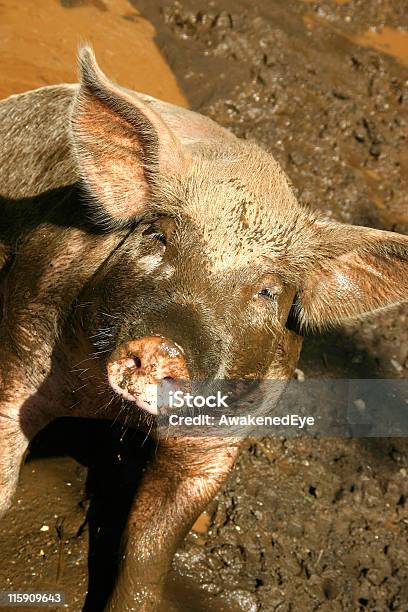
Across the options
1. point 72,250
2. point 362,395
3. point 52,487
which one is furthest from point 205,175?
point 362,395

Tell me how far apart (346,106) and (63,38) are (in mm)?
2459

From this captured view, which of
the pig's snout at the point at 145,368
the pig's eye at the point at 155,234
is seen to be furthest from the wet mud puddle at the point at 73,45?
the pig's snout at the point at 145,368

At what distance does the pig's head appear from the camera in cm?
381

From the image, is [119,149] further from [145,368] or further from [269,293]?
[145,368]

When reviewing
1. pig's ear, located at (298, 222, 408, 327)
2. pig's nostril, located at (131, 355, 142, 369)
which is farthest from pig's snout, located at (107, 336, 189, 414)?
pig's ear, located at (298, 222, 408, 327)

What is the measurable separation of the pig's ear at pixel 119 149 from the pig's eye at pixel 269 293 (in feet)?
2.22

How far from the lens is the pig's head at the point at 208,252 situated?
381cm

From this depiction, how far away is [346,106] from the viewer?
8.15 m

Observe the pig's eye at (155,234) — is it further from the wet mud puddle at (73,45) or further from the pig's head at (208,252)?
the wet mud puddle at (73,45)

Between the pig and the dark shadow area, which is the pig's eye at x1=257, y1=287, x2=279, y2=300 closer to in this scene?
the pig

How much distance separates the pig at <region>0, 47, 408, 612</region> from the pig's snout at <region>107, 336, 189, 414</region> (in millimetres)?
191

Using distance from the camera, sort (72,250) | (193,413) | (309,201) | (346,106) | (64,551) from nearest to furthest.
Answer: (193,413) < (72,250) < (64,551) < (309,201) < (346,106)

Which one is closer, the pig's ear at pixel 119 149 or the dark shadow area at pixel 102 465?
the pig's ear at pixel 119 149

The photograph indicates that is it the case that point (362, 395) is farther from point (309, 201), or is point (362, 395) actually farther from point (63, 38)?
point (63, 38)
